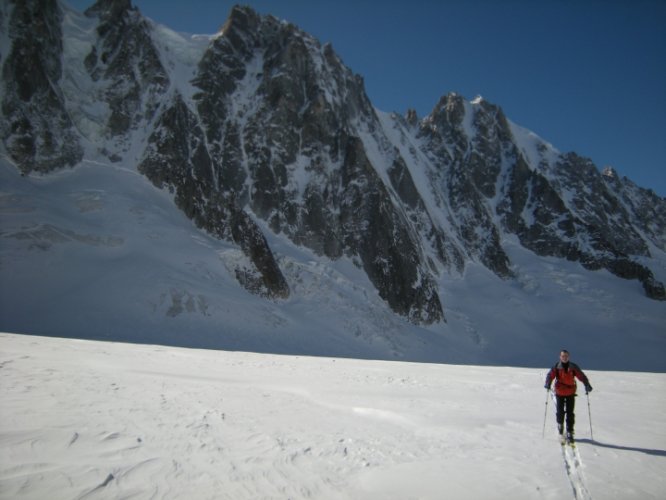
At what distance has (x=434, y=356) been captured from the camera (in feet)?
148

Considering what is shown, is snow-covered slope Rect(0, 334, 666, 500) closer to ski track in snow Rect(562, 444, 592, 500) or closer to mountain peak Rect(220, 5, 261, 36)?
ski track in snow Rect(562, 444, 592, 500)

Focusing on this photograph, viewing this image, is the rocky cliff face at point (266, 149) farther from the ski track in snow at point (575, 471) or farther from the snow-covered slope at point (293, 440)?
the ski track in snow at point (575, 471)

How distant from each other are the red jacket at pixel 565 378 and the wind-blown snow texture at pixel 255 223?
23.9m

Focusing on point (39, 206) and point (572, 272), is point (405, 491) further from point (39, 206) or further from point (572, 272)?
point (572, 272)

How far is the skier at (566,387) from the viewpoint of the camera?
7.76m

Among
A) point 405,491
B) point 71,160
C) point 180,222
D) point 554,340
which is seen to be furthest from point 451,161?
point 405,491

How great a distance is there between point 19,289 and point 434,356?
37.0m

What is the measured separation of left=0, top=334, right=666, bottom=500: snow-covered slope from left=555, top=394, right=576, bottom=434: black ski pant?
362 millimetres

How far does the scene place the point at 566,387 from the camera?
8.32 meters

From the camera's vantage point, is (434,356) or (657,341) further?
(657,341)

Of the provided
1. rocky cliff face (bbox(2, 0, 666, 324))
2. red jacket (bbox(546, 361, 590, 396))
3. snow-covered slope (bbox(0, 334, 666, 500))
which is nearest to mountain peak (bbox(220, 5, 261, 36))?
rocky cliff face (bbox(2, 0, 666, 324))

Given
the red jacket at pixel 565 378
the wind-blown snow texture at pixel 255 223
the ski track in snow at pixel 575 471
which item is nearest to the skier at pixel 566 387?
the red jacket at pixel 565 378

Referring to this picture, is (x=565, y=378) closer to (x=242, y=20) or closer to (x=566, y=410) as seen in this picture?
(x=566, y=410)

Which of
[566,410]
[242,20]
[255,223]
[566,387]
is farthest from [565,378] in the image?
[242,20]
